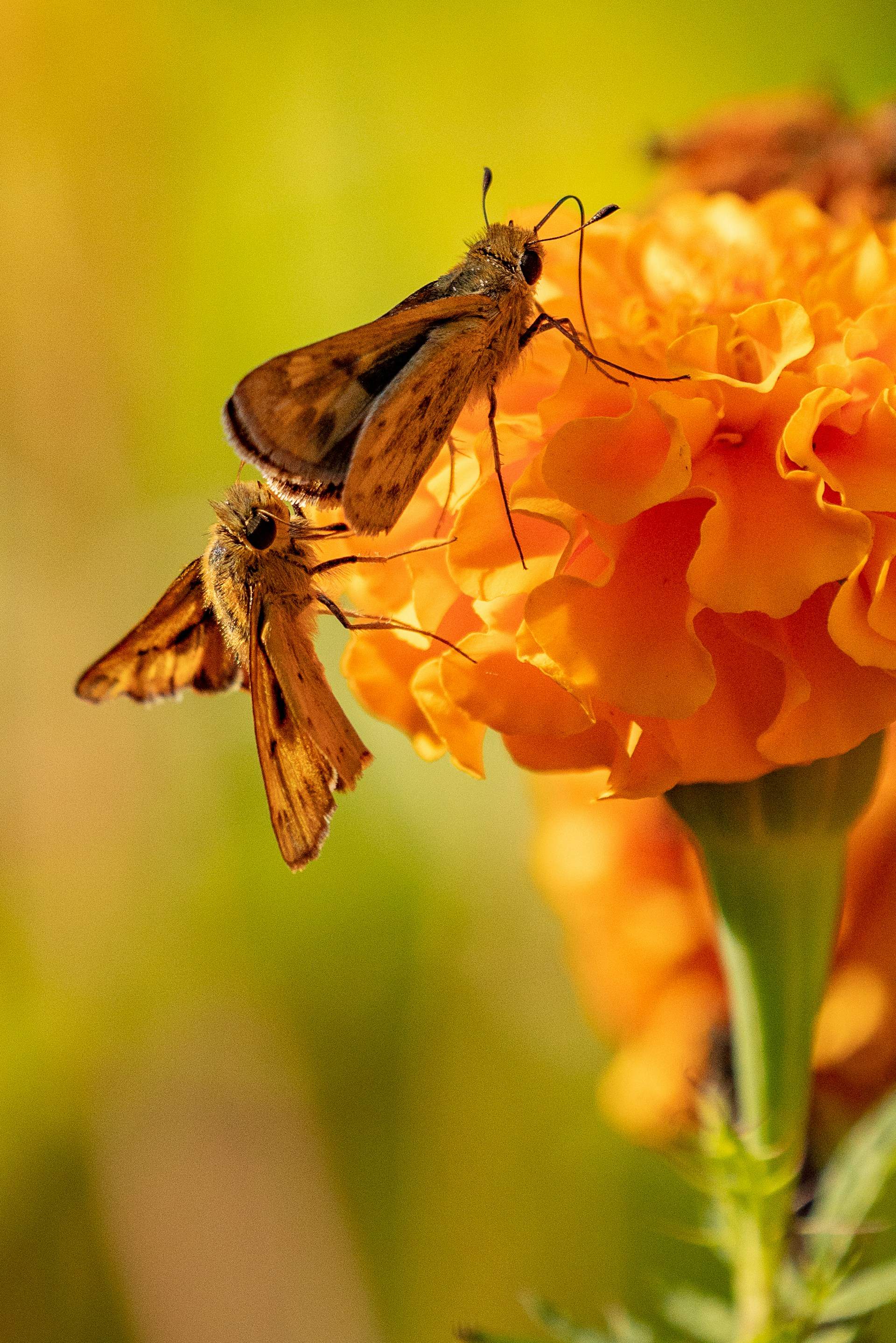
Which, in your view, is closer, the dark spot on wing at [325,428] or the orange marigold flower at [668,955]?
the dark spot on wing at [325,428]

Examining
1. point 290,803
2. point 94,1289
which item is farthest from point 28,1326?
point 290,803

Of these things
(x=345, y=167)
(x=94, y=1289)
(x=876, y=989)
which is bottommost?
(x=94, y=1289)

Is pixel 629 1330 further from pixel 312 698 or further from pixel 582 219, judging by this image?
pixel 582 219

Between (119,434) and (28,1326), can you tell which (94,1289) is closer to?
(28,1326)

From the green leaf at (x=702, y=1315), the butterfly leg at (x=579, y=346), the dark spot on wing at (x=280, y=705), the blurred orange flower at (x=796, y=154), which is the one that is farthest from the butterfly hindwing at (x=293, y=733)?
the blurred orange flower at (x=796, y=154)

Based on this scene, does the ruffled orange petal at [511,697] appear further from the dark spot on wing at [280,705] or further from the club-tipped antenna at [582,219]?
the club-tipped antenna at [582,219]

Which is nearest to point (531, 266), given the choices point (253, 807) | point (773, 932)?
point (773, 932)
